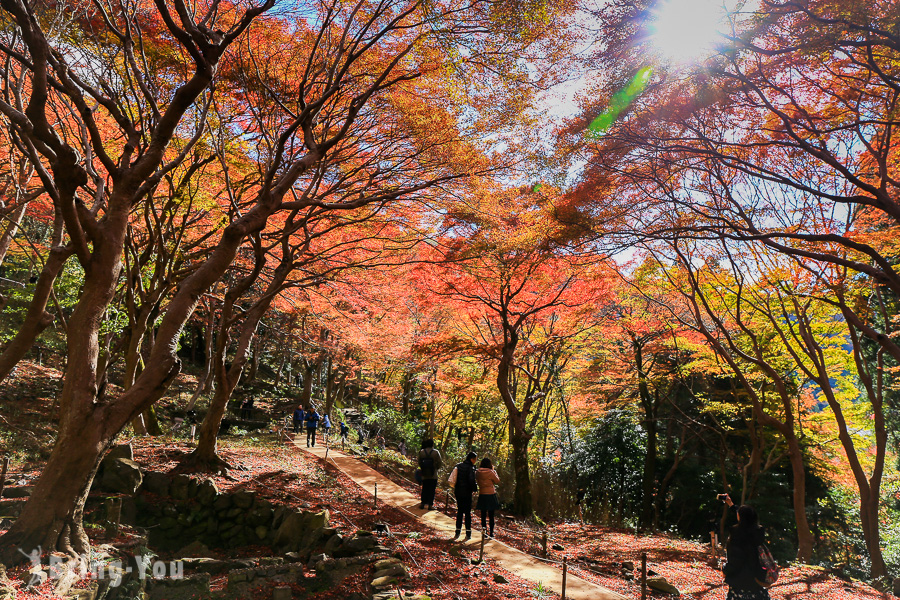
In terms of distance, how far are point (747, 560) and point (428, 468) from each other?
6101 mm

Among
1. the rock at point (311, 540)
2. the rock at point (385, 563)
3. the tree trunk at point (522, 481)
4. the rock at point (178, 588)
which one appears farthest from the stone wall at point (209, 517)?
the tree trunk at point (522, 481)

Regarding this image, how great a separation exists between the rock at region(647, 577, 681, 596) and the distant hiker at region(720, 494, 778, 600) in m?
2.27

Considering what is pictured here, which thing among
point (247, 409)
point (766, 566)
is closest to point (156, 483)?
point (766, 566)

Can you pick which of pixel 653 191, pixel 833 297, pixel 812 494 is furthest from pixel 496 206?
pixel 812 494

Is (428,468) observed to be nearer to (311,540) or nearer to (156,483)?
(311,540)

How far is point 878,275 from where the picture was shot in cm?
541

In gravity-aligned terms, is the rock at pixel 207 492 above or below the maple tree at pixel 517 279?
below

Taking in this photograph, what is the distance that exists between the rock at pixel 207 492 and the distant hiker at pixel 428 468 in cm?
393

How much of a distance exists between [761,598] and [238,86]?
9.56 meters

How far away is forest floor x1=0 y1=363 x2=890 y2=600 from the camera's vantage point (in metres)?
6.17

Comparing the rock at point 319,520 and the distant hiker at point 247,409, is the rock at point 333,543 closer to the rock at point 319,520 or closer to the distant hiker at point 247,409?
the rock at point 319,520

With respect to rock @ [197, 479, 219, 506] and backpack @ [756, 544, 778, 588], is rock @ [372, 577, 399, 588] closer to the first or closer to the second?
backpack @ [756, 544, 778, 588]

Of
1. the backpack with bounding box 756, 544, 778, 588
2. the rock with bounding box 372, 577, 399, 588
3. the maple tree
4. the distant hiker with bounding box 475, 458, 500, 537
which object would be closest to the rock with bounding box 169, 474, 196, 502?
the rock with bounding box 372, 577, 399, 588

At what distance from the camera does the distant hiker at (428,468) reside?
383 inches
